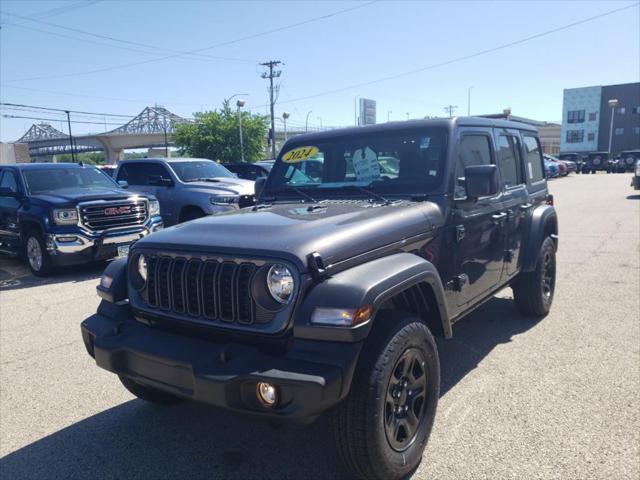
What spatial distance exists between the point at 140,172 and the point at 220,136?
26020 mm

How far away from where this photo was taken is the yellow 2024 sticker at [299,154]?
4.13 m

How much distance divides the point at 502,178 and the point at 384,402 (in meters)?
2.69

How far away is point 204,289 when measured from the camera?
258 cm

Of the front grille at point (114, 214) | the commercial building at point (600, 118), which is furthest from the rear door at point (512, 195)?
the commercial building at point (600, 118)

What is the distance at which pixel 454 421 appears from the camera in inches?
125

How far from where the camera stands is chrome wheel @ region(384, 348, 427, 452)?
2523 millimetres

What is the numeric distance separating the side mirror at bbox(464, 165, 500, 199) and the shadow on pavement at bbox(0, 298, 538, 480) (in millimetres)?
1439

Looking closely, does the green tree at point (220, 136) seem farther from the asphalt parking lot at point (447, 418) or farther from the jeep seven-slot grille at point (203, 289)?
the jeep seven-slot grille at point (203, 289)

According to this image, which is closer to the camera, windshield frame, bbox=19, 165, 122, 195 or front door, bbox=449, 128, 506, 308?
front door, bbox=449, 128, 506, 308

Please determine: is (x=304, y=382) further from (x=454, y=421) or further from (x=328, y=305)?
(x=454, y=421)

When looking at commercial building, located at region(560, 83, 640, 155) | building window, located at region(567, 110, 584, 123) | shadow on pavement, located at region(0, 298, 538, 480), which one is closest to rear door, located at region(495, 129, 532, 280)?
shadow on pavement, located at region(0, 298, 538, 480)

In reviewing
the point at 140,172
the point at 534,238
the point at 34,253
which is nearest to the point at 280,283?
the point at 534,238

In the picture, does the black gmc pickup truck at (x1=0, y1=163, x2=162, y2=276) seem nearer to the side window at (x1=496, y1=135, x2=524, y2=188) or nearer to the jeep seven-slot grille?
the jeep seven-slot grille

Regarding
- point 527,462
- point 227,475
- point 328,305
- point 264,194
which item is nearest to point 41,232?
point 264,194
